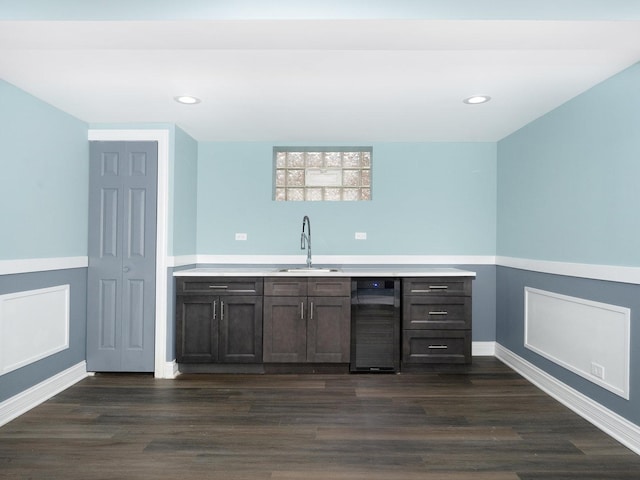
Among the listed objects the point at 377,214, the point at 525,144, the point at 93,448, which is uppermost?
the point at 525,144

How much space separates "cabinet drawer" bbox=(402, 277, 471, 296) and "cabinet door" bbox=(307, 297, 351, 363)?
56 centimetres

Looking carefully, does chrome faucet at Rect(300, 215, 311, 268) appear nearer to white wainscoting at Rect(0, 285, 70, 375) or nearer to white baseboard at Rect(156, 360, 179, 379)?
white baseboard at Rect(156, 360, 179, 379)

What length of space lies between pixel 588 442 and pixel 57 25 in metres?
3.55

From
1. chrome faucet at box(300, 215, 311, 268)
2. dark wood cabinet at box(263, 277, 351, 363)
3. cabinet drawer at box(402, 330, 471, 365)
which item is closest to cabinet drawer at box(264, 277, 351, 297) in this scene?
dark wood cabinet at box(263, 277, 351, 363)

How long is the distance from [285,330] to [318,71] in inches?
86.3

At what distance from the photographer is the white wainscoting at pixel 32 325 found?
2.71m

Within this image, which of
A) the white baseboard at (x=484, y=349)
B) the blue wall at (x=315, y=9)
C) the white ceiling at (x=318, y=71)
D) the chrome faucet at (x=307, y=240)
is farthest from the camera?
the white baseboard at (x=484, y=349)

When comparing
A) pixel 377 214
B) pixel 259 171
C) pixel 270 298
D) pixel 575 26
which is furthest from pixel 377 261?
pixel 575 26

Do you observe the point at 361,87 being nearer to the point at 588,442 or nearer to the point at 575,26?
the point at 575,26

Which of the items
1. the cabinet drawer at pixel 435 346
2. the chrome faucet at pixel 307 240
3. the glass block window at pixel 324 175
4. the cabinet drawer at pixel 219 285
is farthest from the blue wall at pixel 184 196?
the cabinet drawer at pixel 435 346

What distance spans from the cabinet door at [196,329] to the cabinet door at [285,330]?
0.47m

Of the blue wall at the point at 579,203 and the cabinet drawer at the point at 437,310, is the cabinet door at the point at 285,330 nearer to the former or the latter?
the cabinet drawer at the point at 437,310

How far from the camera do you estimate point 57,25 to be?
5.88ft

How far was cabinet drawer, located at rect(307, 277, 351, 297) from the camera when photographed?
3.67 m
